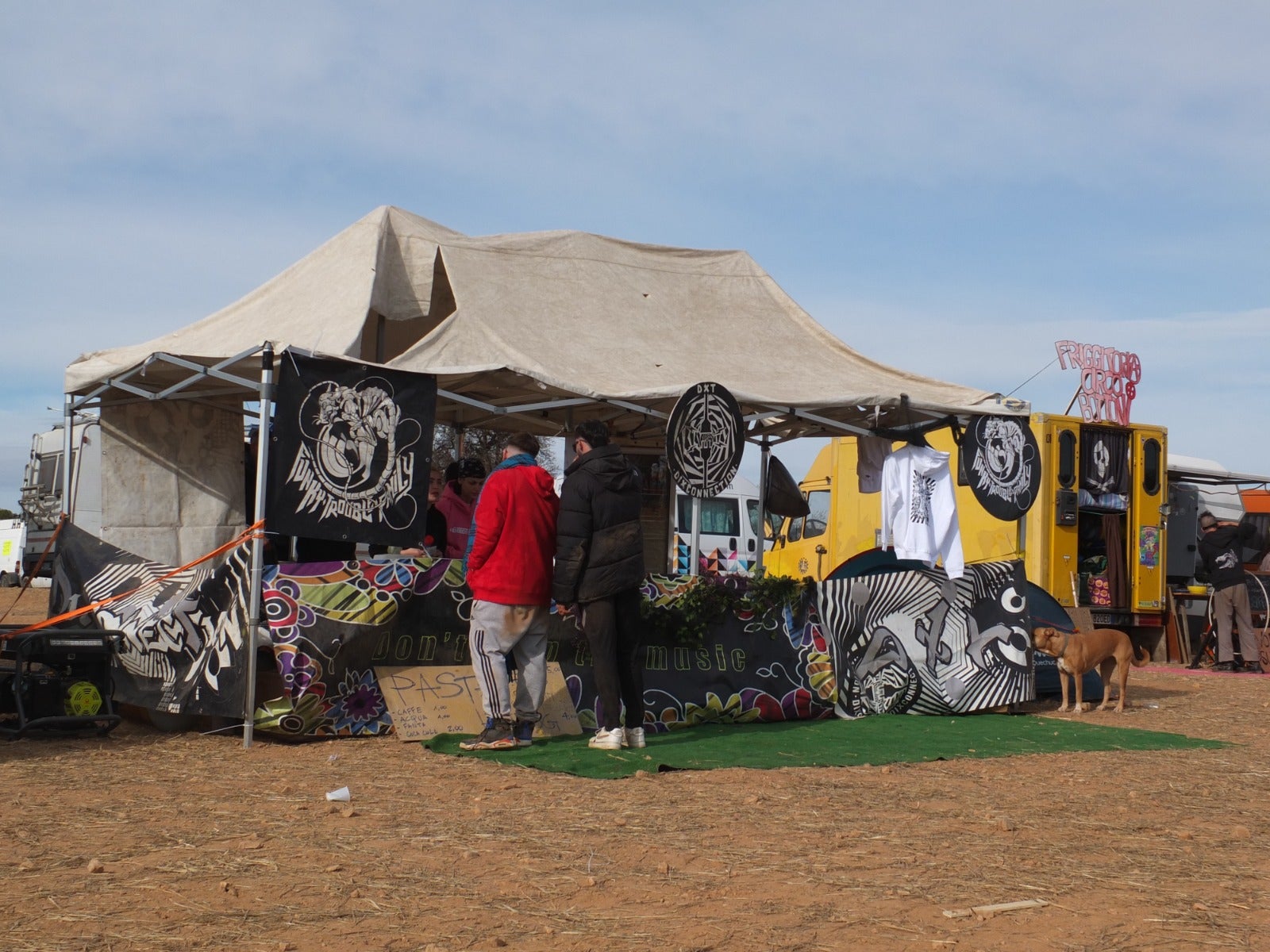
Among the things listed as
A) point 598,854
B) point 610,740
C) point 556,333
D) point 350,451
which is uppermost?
point 556,333

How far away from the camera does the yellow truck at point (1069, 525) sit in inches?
601

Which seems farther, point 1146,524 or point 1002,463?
point 1146,524

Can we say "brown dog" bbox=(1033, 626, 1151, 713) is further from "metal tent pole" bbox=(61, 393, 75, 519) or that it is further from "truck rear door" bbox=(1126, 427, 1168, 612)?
"metal tent pole" bbox=(61, 393, 75, 519)

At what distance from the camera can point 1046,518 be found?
49.8 ft

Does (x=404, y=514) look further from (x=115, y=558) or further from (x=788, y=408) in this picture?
(x=788, y=408)

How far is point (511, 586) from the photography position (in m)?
7.53

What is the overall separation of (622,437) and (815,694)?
411 cm

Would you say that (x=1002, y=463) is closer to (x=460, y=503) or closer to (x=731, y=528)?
(x=460, y=503)

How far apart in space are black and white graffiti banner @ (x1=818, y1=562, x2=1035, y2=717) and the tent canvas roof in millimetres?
1364

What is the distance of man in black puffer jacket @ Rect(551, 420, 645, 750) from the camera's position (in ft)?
25.0

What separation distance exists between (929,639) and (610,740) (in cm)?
364

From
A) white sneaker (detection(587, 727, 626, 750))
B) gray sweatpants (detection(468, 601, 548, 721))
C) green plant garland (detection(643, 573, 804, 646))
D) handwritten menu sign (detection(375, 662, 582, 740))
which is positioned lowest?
white sneaker (detection(587, 727, 626, 750))

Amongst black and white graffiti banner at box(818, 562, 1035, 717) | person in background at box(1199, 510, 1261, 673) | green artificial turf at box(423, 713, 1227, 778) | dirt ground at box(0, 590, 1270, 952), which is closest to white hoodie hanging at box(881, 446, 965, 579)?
black and white graffiti banner at box(818, 562, 1035, 717)

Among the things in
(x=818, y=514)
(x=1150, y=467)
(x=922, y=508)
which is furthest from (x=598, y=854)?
(x=1150, y=467)
